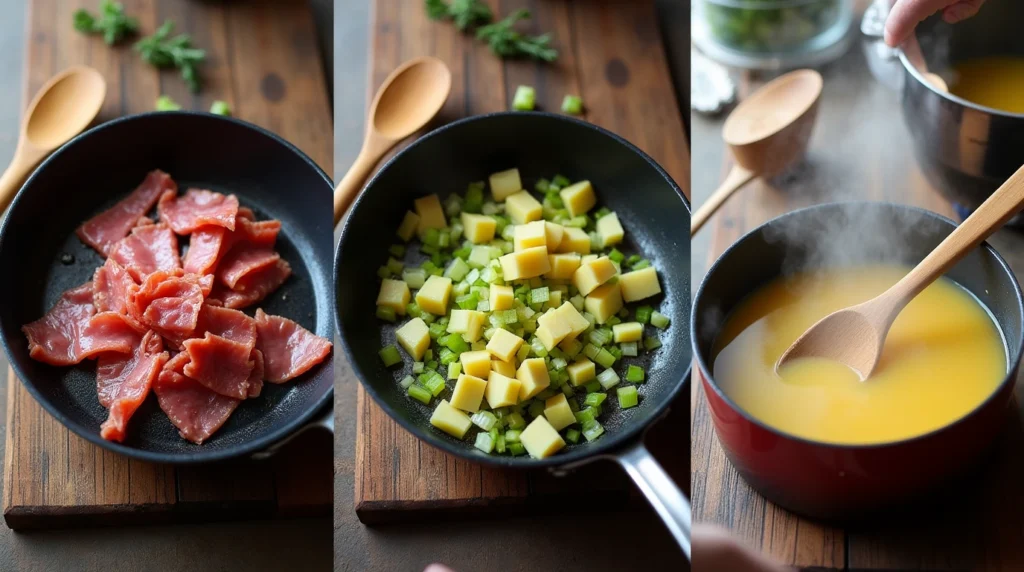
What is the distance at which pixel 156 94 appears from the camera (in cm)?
144

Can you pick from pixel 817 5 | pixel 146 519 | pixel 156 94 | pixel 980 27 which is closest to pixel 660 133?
pixel 817 5

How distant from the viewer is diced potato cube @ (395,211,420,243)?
1295mm

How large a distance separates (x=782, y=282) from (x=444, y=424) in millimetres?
446

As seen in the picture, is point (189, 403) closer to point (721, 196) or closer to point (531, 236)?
point (531, 236)

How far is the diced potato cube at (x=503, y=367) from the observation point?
1148mm

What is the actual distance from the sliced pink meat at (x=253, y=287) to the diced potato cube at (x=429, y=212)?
8.0 inches

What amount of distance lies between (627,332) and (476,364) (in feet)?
0.69

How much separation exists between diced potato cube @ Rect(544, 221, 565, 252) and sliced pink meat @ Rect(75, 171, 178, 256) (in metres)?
0.56

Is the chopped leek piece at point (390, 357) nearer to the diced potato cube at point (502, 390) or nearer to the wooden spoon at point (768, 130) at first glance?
the diced potato cube at point (502, 390)

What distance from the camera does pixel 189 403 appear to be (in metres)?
1.15

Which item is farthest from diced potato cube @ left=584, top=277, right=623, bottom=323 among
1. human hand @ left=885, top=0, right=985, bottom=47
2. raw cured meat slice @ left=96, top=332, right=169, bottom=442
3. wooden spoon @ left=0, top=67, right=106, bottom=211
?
wooden spoon @ left=0, top=67, right=106, bottom=211

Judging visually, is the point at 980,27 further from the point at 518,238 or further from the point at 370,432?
the point at 370,432

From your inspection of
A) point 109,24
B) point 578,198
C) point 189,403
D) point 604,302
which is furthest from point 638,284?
point 109,24

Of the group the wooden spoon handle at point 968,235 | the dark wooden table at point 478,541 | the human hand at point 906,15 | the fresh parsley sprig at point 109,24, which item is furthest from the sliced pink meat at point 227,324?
the human hand at point 906,15
